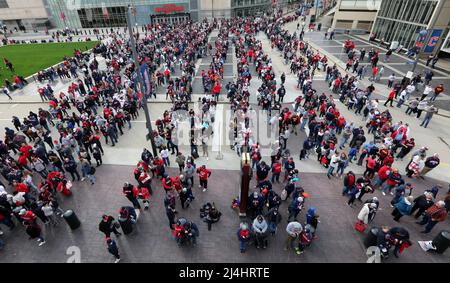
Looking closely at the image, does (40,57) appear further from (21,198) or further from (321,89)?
(321,89)

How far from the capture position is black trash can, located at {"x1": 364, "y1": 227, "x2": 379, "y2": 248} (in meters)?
8.08

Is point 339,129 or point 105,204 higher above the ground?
point 339,129

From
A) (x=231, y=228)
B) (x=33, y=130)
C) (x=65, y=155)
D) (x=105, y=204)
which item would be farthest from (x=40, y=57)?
(x=231, y=228)

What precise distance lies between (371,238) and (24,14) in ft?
257

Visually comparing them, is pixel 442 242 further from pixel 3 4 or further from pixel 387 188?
pixel 3 4

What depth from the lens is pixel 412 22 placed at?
28078 mm

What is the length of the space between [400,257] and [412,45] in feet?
99.5

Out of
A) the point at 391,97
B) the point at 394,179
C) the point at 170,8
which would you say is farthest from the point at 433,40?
the point at 170,8

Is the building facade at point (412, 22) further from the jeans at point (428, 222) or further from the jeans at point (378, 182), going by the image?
the jeans at point (428, 222)

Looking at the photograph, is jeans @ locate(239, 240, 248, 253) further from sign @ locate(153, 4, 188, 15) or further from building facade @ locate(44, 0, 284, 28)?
sign @ locate(153, 4, 188, 15)

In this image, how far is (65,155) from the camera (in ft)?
37.4

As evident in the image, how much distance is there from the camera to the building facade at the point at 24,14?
55.3 metres

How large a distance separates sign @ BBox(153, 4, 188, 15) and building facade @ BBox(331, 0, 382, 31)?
3264 centimetres
